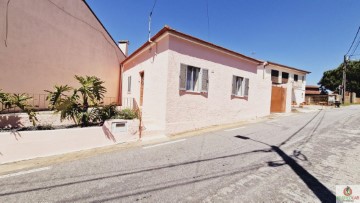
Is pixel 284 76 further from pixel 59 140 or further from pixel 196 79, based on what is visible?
pixel 59 140

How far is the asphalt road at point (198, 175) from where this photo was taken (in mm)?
3123

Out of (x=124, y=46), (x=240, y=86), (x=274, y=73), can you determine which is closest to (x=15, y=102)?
(x=240, y=86)

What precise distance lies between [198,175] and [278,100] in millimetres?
13598

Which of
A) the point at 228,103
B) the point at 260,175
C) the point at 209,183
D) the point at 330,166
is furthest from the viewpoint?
the point at 228,103

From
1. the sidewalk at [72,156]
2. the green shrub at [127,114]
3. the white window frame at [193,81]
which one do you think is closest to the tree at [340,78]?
the white window frame at [193,81]

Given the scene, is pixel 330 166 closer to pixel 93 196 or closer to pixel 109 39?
pixel 93 196

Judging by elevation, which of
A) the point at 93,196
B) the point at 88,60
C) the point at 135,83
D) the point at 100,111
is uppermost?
the point at 88,60

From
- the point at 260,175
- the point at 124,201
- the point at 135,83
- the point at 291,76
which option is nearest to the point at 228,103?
the point at 135,83

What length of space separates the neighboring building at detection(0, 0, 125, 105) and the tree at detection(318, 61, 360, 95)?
145 feet

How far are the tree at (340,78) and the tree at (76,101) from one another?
45271mm

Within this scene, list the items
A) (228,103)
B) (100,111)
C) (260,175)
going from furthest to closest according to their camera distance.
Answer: (228,103), (100,111), (260,175)

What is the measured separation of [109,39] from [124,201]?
40.4 feet

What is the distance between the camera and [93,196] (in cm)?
308

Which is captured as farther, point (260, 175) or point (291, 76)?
point (291, 76)
